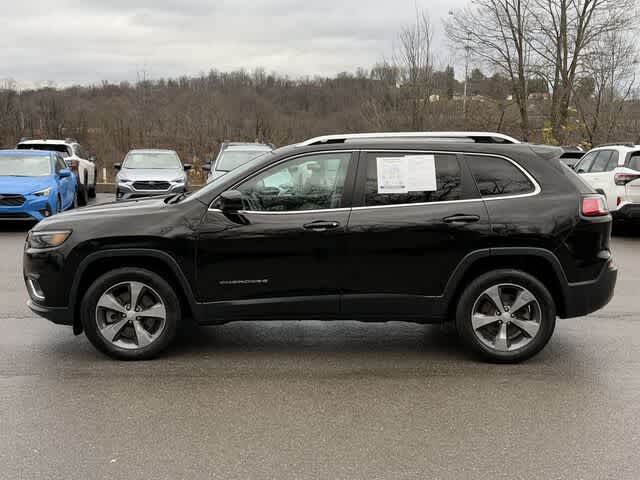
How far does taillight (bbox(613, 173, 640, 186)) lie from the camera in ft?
42.2

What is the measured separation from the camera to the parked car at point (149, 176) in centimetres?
1731

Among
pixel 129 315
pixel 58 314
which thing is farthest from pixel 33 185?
pixel 129 315

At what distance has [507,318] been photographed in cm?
544

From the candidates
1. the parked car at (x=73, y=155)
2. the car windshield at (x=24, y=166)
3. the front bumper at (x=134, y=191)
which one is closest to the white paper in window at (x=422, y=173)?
the car windshield at (x=24, y=166)

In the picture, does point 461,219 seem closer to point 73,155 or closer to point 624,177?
point 624,177

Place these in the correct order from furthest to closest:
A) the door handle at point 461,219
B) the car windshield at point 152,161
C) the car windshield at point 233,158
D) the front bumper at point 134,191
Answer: the car windshield at point 152,161 → the front bumper at point 134,191 → the car windshield at point 233,158 → the door handle at point 461,219

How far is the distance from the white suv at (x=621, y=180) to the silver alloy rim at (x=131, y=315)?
31.5 feet

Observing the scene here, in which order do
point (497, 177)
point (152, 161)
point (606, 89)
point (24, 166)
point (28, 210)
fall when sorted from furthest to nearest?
point (606, 89) → point (152, 161) → point (24, 166) → point (28, 210) → point (497, 177)

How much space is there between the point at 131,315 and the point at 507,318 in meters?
2.96

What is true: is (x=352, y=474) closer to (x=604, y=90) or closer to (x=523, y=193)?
(x=523, y=193)

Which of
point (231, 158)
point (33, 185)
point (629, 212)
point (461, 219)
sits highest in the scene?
point (231, 158)

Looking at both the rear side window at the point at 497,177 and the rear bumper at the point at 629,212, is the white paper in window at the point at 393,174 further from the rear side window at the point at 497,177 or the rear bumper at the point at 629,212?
the rear bumper at the point at 629,212

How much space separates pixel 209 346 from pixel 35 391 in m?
1.54

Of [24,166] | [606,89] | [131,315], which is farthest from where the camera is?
[606,89]
